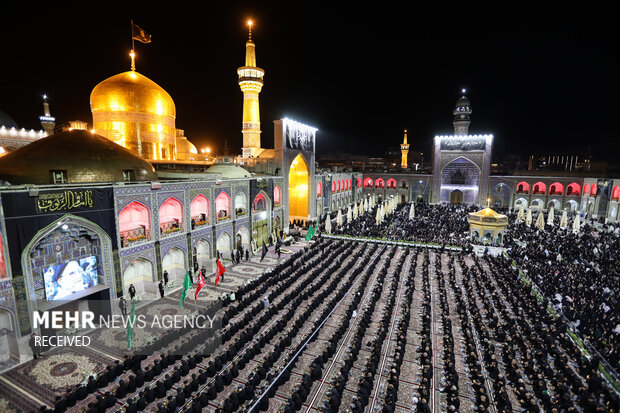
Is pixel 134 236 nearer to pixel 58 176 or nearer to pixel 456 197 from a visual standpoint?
pixel 58 176

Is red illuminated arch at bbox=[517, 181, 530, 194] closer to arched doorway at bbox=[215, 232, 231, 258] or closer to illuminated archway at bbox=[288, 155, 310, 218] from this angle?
illuminated archway at bbox=[288, 155, 310, 218]

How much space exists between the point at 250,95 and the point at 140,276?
22.5 m

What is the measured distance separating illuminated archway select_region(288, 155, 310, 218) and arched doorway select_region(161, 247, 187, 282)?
57.1 ft

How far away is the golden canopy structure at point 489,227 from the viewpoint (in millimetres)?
24250

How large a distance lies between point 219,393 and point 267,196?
56.1ft

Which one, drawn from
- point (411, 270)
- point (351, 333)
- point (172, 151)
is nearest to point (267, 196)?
point (172, 151)

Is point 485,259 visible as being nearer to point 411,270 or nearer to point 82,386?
point 411,270

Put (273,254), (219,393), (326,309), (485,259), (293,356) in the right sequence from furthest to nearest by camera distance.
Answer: (273,254) → (485,259) → (326,309) → (293,356) → (219,393)

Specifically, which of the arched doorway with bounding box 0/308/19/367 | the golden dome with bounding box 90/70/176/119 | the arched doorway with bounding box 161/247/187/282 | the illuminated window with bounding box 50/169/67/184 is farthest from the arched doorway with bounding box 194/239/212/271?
the golden dome with bounding box 90/70/176/119

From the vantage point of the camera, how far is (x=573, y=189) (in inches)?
1650

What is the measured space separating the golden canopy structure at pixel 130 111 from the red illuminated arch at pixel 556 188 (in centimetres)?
4934

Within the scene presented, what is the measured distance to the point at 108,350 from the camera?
1074 cm

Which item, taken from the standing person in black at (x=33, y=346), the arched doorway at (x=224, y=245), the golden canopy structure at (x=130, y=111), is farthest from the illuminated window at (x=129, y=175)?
the standing person in black at (x=33, y=346)

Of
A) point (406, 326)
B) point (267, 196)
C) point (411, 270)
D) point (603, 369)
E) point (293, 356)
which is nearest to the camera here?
point (603, 369)
